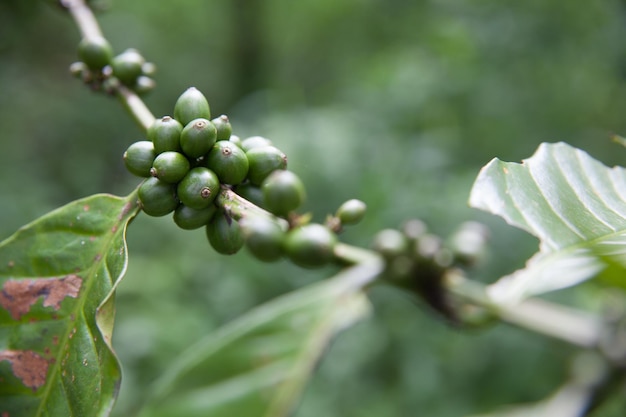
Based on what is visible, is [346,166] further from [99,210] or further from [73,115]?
[73,115]

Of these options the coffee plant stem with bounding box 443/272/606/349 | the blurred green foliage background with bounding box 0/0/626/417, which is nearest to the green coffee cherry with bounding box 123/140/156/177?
the coffee plant stem with bounding box 443/272/606/349

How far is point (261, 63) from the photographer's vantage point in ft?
20.5

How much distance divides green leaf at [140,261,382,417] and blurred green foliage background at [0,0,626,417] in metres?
0.42

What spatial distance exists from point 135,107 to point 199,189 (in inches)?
12.8

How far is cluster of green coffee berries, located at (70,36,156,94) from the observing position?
3.45ft

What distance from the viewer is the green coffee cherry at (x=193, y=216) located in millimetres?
767

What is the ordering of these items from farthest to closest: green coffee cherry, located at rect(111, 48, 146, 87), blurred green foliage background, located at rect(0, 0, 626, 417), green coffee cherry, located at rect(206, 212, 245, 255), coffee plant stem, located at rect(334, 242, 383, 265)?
1. blurred green foliage background, located at rect(0, 0, 626, 417)
2. green coffee cherry, located at rect(111, 48, 146, 87)
3. coffee plant stem, located at rect(334, 242, 383, 265)
4. green coffee cherry, located at rect(206, 212, 245, 255)

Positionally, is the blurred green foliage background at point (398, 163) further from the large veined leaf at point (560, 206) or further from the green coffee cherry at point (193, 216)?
the green coffee cherry at point (193, 216)

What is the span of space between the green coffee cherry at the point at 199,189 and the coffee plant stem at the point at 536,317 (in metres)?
0.59

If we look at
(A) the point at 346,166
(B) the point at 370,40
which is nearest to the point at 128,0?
(B) the point at 370,40

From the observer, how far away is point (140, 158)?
81cm

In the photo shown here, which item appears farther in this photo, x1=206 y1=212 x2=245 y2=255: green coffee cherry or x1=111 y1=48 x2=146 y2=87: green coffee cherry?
x1=111 y1=48 x2=146 y2=87: green coffee cherry

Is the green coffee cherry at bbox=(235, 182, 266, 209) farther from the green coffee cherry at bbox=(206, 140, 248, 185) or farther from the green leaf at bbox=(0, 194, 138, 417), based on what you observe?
the green leaf at bbox=(0, 194, 138, 417)

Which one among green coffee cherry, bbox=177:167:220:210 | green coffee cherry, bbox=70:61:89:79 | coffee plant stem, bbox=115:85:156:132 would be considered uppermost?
green coffee cherry, bbox=70:61:89:79
